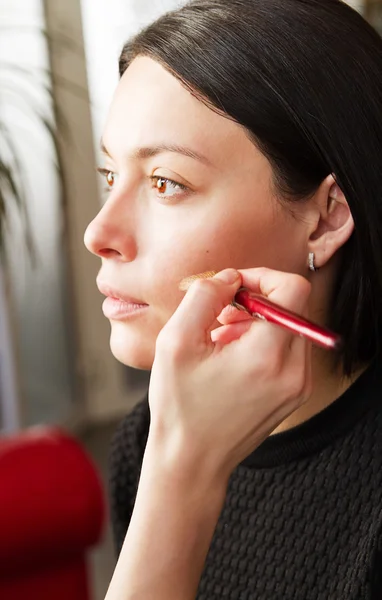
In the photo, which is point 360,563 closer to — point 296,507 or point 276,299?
point 296,507

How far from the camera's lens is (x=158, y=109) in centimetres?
101

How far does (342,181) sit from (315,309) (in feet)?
0.59

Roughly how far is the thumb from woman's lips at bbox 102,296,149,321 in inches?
7.8

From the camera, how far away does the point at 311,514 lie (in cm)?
105

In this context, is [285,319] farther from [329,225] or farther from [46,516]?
[46,516]

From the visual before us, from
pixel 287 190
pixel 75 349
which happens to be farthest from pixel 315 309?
pixel 75 349

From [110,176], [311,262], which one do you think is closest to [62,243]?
[110,176]

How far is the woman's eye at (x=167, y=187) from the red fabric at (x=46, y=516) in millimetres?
574

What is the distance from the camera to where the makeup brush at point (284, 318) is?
25.5 inches

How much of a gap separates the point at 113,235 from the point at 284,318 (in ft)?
1.09

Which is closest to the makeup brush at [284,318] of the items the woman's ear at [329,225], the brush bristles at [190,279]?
the brush bristles at [190,279]

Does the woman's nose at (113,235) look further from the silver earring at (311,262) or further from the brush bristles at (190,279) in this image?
the silver earring at (311,262)

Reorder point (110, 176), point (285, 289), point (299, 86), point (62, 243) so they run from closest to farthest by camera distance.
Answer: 1. point (285, 289)
2. point (299, 86)
3. point (110, 176)
4. point (62, 243)

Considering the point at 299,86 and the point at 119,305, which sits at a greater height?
the point at 299,86
